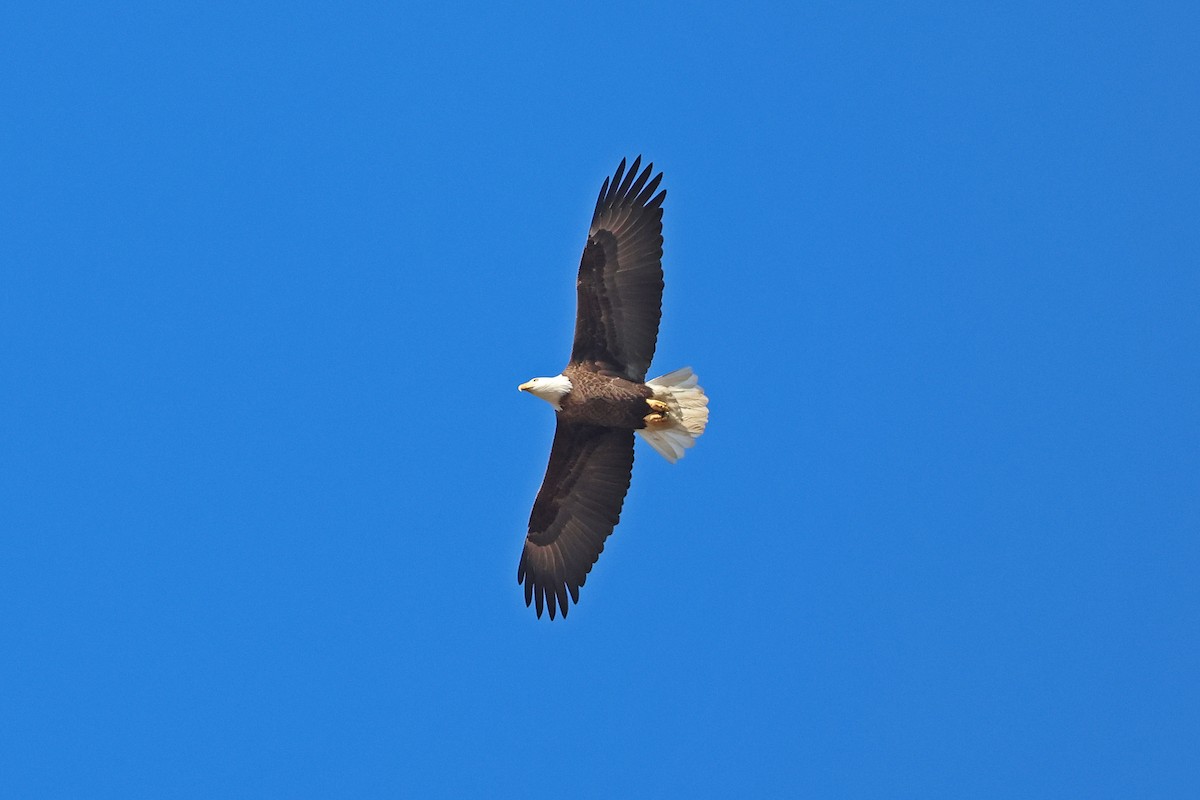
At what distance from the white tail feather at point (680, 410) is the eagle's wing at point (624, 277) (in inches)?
10.8

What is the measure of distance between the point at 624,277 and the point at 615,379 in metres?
0.86

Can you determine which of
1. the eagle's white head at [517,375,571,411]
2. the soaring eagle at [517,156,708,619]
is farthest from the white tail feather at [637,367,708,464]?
the eagle's white head at [517,375,571,411]

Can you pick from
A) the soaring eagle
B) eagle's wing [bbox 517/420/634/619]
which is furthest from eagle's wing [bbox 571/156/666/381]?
eagle's wing [bbox 517/420/634/619]

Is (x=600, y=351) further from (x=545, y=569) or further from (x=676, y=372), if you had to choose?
(x=545, y=569)

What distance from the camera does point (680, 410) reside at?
55.2 feet

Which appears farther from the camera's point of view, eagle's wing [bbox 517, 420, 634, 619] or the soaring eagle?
eagle's wing [bbox 517, 420, 634, 619]

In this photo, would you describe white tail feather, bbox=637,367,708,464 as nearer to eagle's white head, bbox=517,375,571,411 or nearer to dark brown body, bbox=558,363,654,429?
dark brown body, bbox=558,363,654,429

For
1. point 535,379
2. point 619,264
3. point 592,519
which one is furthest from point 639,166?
point 592,519

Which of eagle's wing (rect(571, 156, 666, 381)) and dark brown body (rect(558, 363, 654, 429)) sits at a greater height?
eagle's wing (rect(571, 156, 666, 381))

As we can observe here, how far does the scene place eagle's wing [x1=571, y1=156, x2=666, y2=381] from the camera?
54.0 ft

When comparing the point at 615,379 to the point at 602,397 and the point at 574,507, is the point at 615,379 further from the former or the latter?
the point at 574,507

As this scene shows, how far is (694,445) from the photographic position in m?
16.9

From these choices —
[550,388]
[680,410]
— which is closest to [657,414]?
[680,410]

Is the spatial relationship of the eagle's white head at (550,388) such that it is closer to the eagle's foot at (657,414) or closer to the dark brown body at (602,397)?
the dark brown body at (602,397)
